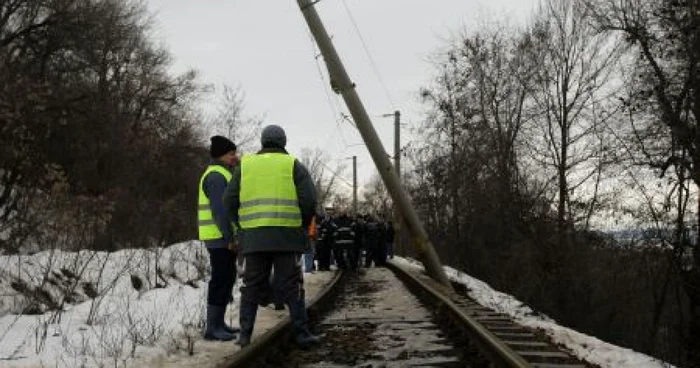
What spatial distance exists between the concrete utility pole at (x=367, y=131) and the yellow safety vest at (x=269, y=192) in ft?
31.0

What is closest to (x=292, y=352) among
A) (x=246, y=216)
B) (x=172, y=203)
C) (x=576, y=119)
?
(x=246, y=216)

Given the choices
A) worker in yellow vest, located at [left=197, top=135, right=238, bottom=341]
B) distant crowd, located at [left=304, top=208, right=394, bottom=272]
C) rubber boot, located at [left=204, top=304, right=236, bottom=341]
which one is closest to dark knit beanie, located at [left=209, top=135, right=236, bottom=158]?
worker in yellow vest, located at [left=197, top=135, right=238, bottom=341]

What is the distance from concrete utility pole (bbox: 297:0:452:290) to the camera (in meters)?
15.9

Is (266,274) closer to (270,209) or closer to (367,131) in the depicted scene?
(270,209)

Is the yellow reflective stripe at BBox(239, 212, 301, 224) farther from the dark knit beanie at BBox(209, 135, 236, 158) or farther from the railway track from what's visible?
the dark knit beanie at BBox(209, 135, 236, 158)

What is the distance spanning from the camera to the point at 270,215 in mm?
6699

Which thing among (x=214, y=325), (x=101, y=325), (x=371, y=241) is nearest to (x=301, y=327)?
(x=214, y=325)

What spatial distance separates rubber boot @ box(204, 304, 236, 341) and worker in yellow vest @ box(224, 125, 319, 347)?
0.71 meters

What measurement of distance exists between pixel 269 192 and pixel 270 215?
20cm

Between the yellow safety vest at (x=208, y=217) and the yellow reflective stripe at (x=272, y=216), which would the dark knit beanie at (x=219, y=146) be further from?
the yellow reflective stripe at (x=272, y=216)

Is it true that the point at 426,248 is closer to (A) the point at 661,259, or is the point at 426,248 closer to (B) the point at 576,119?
(A) the point at 661,259

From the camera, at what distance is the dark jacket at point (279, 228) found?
6.70 meters

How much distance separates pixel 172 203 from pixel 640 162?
18103 millimetres

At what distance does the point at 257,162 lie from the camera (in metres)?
6.77
